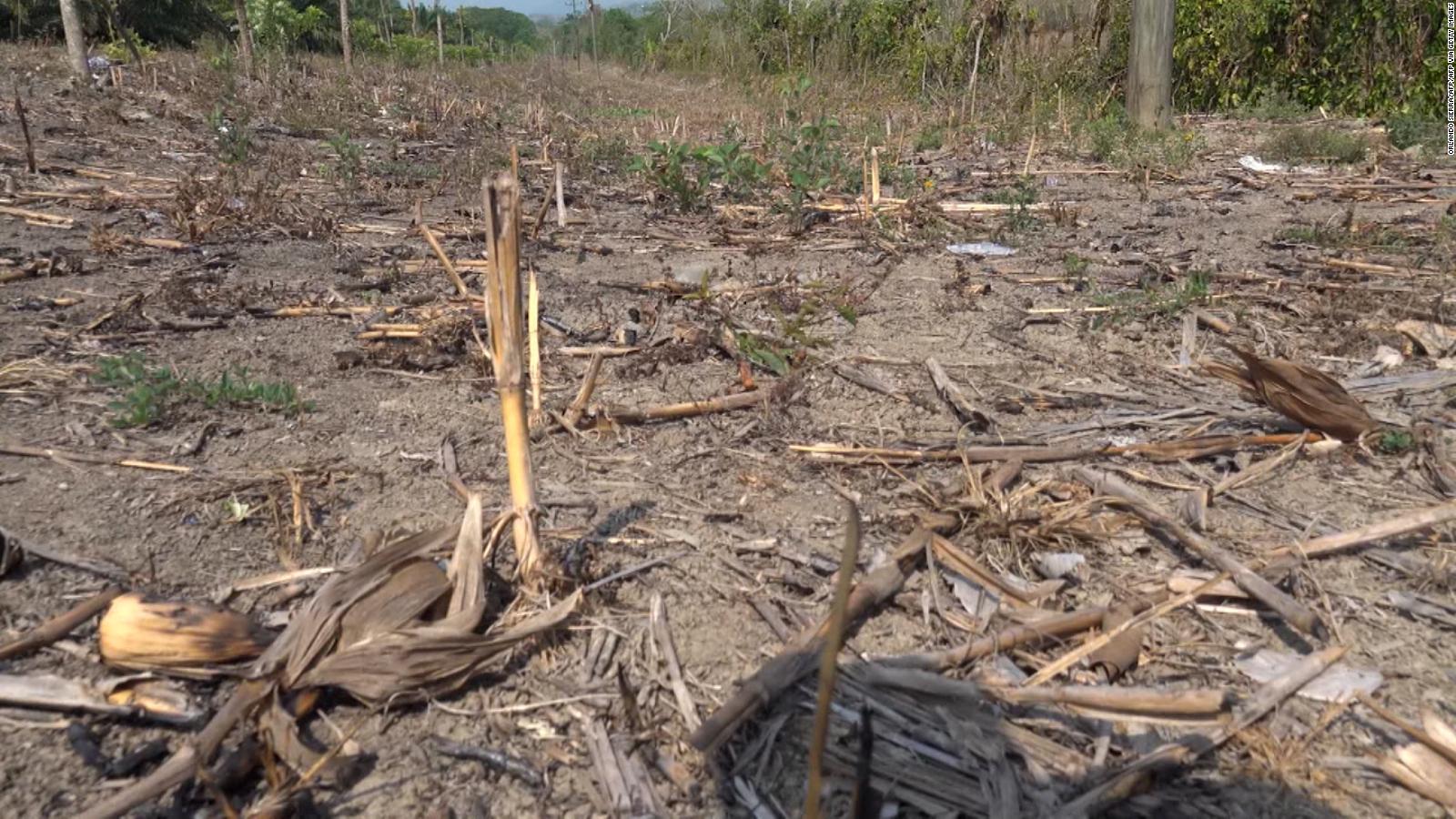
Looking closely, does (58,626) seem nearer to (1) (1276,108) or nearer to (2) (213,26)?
(1) (1276,108)

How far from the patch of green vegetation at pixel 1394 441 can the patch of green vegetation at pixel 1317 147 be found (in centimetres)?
565

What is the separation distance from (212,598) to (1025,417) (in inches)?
91.8

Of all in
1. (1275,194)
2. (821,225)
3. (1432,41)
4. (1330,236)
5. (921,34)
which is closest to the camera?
(1330,236)

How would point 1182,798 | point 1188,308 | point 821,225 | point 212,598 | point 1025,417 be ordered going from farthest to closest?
point 821,225
point 1188,308
point 1025,417
point 212,598
point 1182,798

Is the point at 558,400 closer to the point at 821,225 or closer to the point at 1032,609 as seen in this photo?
the point at 1032,609

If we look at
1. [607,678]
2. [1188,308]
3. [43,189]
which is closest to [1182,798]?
[607,678]

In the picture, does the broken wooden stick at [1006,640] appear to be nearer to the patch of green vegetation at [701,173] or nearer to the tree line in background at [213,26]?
the patch of green vegetation at [701,173]

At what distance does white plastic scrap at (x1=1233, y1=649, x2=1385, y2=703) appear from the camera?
6.44 feet

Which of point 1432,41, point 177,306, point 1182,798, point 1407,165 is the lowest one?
point 1182,798

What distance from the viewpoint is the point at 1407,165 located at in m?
7.21

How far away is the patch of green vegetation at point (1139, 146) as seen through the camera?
7.49m

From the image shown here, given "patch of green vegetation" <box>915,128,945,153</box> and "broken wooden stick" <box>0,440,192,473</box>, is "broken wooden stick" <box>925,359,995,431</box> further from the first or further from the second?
"patch of green vegetation" <box>915,128,945,153</box>

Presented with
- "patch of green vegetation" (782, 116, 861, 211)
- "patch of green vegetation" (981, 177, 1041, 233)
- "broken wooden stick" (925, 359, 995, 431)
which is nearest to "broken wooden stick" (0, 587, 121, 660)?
"broken wooden stick" (925, 359, 995, 431)

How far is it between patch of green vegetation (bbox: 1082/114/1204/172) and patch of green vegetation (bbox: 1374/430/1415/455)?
4621 millimetres
